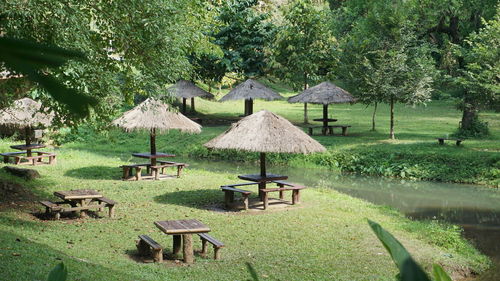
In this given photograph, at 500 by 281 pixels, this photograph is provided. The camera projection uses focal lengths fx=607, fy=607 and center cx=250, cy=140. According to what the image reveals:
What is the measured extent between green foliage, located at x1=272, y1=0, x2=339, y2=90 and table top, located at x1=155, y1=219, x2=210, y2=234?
756 inches

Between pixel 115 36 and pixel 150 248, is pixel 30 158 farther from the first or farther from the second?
pixel 150 248

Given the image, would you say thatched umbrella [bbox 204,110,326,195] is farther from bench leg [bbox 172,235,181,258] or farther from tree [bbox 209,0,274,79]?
tree [bbox 209,0,274,79]

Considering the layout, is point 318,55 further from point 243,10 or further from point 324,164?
point 324,164

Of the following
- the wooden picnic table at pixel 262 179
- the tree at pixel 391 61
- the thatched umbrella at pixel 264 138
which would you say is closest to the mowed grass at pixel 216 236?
the wooden picnic table at pixel 262 179

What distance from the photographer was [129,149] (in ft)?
74.6

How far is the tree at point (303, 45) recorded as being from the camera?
27531 millimetres

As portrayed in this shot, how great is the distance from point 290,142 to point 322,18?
56.1ft

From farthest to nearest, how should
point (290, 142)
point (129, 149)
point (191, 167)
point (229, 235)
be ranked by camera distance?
point (129, 149)
point (191, 167)
point (290, 142)
point (229, 235)

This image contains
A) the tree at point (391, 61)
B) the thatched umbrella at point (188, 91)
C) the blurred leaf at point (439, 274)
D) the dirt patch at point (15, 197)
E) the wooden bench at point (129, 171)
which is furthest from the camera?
the thatched umbrella at point (188, 91)

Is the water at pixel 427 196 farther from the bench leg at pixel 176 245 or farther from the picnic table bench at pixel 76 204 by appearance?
the picnic table bench at pixel 76 204

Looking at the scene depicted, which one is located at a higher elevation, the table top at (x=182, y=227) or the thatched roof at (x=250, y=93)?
the thatched roof at (x=250, y=93)

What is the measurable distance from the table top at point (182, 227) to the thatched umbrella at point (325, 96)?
1567cm

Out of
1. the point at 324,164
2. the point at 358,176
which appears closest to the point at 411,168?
the point at 358,176

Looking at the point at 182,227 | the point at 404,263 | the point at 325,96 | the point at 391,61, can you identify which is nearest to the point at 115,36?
the point at 182,227
